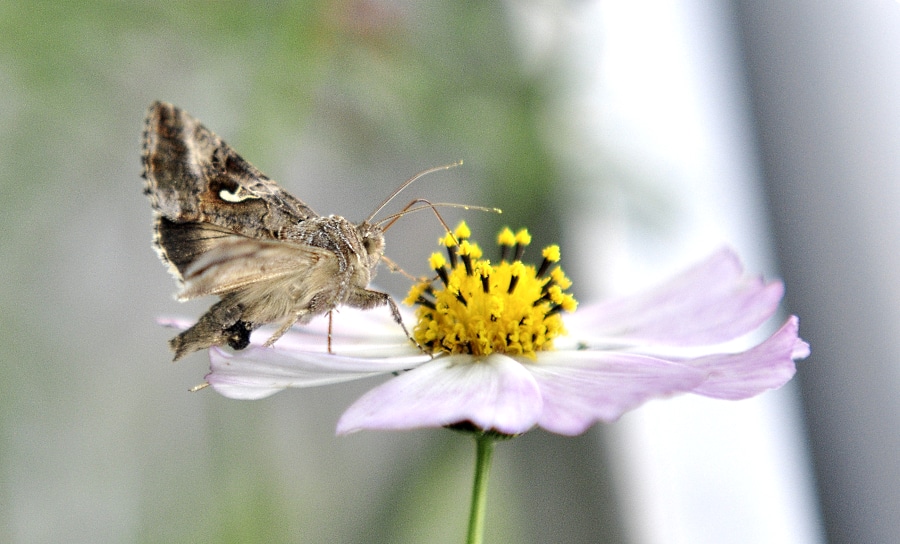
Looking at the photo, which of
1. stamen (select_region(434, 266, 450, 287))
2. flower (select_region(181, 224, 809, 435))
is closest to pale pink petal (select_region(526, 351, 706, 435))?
flower (select_region(181, 224, 809, 435))

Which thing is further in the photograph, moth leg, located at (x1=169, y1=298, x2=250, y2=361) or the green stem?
moth leg, located at (x1=169, y1=298, x2=250, y2=361)

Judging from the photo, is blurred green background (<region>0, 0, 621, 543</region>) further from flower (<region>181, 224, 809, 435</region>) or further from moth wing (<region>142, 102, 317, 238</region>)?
flower (<region>181, 224, 809, 435</region>)

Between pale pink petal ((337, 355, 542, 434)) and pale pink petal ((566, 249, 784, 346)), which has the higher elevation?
pale pink petal ((566, 249, 784, 346))

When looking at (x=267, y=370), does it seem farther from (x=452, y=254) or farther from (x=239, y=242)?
(x=452, y=254)

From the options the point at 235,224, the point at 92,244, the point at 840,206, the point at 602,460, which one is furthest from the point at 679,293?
the point at 92,244

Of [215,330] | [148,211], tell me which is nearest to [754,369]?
[215,330]

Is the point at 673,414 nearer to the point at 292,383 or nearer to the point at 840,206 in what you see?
the point at 840,206
